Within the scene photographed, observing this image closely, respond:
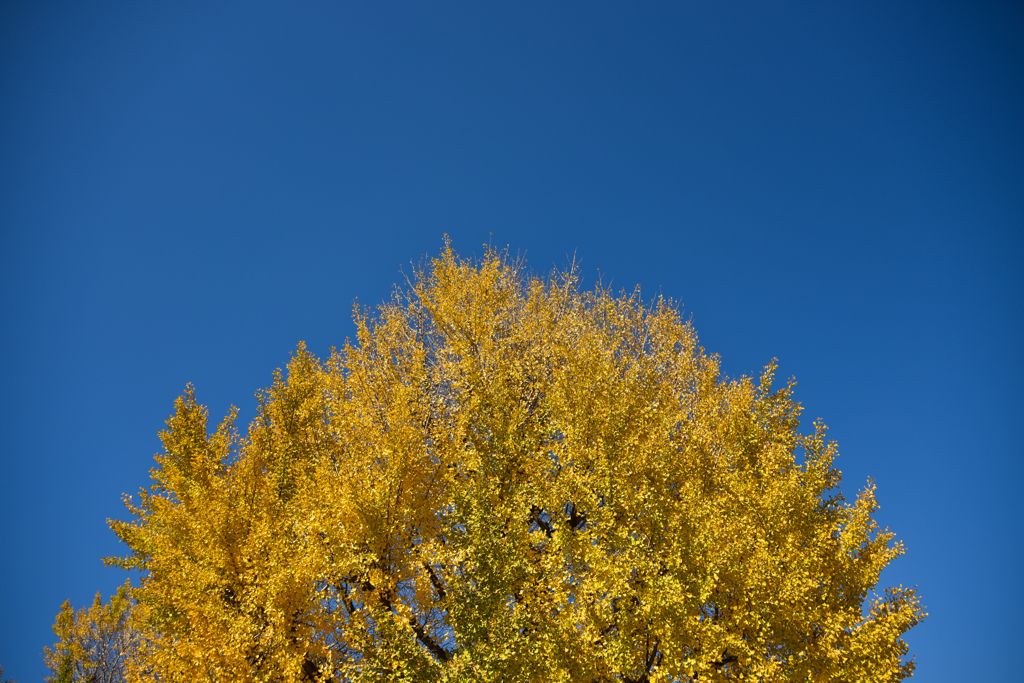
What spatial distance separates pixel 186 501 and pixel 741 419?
20440 millimetres

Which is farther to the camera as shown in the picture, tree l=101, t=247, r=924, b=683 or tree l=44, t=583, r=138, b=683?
tree l=44, t=583, r=138, b=683

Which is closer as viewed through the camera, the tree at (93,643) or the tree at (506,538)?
the tree at (506,538)

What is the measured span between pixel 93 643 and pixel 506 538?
35.8 metres

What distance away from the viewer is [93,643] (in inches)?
1117

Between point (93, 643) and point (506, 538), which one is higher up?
point (93, 643)

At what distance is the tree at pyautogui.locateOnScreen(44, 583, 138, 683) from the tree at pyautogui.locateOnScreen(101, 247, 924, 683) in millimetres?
14421

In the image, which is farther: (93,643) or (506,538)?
(93,643)

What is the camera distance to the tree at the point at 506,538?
395 inches

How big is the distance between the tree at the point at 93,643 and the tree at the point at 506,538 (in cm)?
1442

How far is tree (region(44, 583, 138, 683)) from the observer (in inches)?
1024

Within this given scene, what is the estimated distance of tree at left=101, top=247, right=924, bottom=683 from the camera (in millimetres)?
10031

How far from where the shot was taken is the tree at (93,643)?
26000mm

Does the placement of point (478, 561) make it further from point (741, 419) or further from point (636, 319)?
point (636, 319)

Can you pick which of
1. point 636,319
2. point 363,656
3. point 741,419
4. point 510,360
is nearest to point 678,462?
point 741,419
